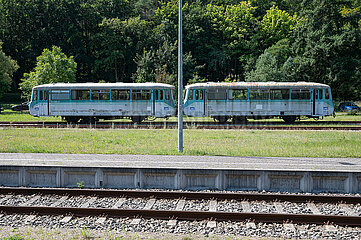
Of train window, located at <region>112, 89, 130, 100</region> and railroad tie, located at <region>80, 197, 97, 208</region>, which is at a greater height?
train window, located at <region>112, 89, 130, 100</region>

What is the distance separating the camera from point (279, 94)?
1225 inches

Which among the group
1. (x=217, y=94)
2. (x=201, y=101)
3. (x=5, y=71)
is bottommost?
(x=201, y=101)

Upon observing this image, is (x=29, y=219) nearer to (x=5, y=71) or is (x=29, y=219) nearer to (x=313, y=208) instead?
(x=313, y=208)

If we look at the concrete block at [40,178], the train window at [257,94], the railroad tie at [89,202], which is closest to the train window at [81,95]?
the train window at [257,94]

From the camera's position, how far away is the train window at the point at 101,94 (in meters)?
31.1

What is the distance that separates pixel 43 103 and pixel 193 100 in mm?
12629

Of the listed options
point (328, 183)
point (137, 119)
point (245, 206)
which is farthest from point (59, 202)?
point (137, 119)

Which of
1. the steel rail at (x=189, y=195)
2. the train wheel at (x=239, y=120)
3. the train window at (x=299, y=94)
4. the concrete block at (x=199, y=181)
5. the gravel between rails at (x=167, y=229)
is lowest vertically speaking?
the gravel between rails at (x=167, y=229)

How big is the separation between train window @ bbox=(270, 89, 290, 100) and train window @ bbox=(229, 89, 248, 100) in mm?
2188

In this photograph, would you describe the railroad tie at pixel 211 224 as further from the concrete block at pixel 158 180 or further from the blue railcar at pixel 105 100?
the blue railcar at pixel 105 100

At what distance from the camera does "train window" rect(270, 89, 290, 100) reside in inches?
1225

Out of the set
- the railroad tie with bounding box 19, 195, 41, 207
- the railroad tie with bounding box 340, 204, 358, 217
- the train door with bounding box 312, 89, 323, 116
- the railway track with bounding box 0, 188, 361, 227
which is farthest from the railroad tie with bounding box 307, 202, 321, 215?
the train door with bounding box 312, 89, 323, 116

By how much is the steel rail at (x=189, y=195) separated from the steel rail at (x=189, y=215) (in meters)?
1.46

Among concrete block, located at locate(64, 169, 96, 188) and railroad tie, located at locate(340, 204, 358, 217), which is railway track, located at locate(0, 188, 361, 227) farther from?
concrete block, located at locate(64, 169, 96, 188)
